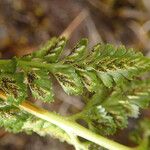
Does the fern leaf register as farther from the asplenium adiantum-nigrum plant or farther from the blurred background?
the blurred background

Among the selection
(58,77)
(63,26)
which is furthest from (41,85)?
(63,26)

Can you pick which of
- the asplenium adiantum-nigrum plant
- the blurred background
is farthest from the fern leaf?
the blurred background

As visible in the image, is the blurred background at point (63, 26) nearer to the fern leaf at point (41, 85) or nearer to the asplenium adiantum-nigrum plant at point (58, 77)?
the asplenium adiantum-nigrum plant at point (58, 77)

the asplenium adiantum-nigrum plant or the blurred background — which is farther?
the blurred background

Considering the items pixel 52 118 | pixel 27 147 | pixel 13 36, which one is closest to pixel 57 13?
pixel 13 36

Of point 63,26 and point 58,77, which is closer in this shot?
point 58,77

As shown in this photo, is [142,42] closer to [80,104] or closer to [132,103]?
[80,104]

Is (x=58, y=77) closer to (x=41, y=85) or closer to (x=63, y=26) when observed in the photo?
(x=41, y=85)

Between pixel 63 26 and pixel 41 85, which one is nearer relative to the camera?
pixel 41 85
